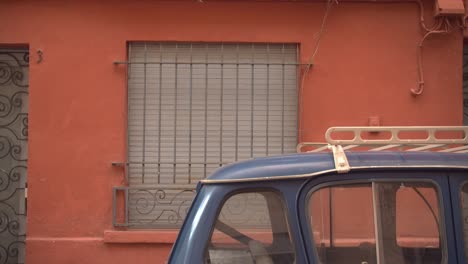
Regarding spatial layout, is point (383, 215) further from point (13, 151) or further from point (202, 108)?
point (13, 151)

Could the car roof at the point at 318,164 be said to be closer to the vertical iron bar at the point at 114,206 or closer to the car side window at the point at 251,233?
the car side window at the point at 251,233

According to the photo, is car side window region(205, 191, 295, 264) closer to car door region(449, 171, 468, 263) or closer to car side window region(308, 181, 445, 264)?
car side window region(308, 181, 445, 264)

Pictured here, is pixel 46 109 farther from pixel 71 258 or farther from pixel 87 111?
pixel 71 258

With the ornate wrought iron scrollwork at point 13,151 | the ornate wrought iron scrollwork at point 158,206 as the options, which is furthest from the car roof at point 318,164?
the ornate wrought iron scrollwork at point 13,151

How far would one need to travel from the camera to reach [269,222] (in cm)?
260

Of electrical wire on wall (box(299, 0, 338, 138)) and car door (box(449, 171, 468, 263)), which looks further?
electrical wire on wall (box(299, 0, 338, 138))

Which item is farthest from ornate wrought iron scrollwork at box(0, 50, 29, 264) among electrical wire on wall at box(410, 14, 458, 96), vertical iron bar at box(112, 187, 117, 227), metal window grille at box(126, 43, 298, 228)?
electrical wire on wall at box(410, 14, 458, 96)

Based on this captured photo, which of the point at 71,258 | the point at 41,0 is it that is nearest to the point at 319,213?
the point at 71,258

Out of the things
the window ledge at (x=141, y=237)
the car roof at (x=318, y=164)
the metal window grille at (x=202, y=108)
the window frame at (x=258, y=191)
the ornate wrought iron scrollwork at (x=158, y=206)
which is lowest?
the window ledge at (x=141, y=237)

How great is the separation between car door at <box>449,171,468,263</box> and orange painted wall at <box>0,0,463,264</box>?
370 centimetres

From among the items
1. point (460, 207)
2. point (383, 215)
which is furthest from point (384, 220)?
point (460, 207)

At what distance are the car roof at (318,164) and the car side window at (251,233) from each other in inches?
3.6

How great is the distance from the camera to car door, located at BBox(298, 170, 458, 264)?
2.48m

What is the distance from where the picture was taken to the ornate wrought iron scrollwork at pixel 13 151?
649cm
